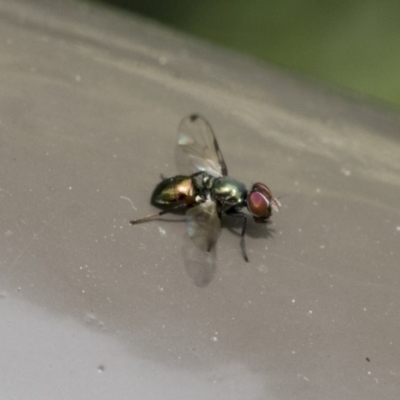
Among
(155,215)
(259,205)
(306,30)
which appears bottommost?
(306,30)

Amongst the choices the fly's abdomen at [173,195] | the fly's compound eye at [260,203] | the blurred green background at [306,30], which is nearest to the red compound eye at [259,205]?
the fly's compound eye at [260,203]

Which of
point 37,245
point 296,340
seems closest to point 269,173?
point 296,340

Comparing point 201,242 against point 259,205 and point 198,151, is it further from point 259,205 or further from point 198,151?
point 198,151

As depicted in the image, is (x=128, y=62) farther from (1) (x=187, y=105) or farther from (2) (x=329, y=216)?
(2) (x=329, y=216)

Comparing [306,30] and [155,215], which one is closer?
[155,215]

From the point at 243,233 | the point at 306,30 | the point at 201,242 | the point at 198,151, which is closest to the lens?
the point at 201,242

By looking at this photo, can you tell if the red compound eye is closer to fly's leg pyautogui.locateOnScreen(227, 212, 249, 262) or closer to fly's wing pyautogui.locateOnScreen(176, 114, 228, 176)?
fly's leg pyautogui.locateOnScreen(227, 212, 249, 262)

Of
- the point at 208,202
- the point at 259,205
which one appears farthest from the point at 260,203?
the point at 208,202
